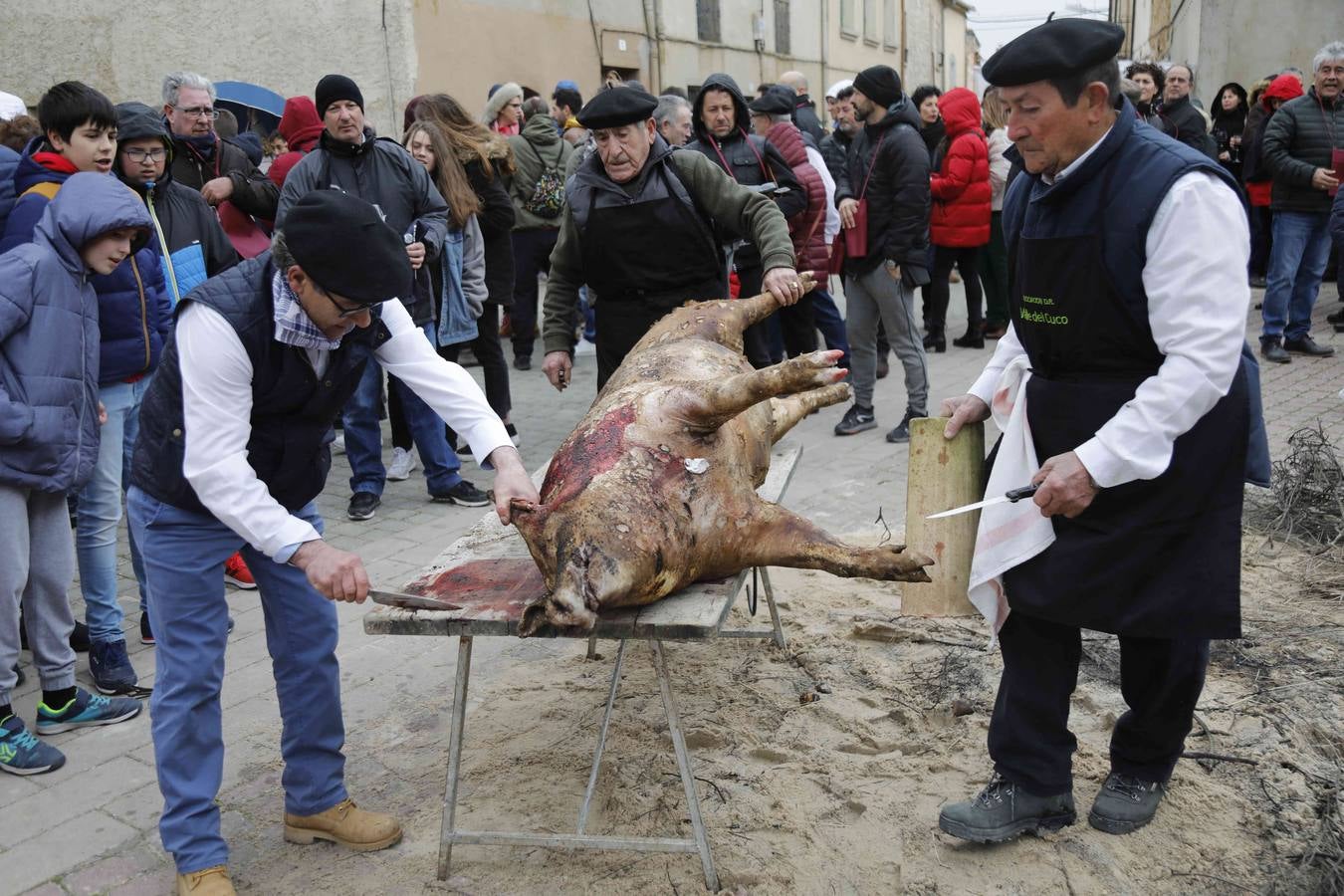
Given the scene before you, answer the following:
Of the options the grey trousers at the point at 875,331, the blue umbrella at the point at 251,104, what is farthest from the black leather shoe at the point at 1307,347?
→ the blue umbrella at the point at 251,104

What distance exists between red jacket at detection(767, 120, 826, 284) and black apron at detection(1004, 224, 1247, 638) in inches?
187

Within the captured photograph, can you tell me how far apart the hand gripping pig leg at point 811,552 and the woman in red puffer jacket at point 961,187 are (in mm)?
6313

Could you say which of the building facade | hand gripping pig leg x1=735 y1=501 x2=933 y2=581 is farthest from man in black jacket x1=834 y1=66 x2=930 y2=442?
the building facade

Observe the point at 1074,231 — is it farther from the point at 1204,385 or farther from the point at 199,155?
the point at 199,155

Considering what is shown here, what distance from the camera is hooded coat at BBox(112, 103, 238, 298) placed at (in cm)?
466

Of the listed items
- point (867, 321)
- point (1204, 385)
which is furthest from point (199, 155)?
point (1204, 385)

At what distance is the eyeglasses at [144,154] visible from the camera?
4.68m

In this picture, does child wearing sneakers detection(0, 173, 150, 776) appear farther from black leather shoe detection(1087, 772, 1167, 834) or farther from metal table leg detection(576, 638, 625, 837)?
black leather shoe detection(1087, 772, 1167, 834)

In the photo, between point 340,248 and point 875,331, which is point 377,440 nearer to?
point 875,331

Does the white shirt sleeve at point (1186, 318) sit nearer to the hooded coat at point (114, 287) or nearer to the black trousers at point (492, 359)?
the hooded coat at point (114, 287)

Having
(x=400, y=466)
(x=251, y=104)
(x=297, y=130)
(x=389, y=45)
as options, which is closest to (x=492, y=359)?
(x=400, y=466)

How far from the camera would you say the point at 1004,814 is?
9.75ft

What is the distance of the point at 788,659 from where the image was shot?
13.6 ft

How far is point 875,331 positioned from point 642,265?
2979mm
